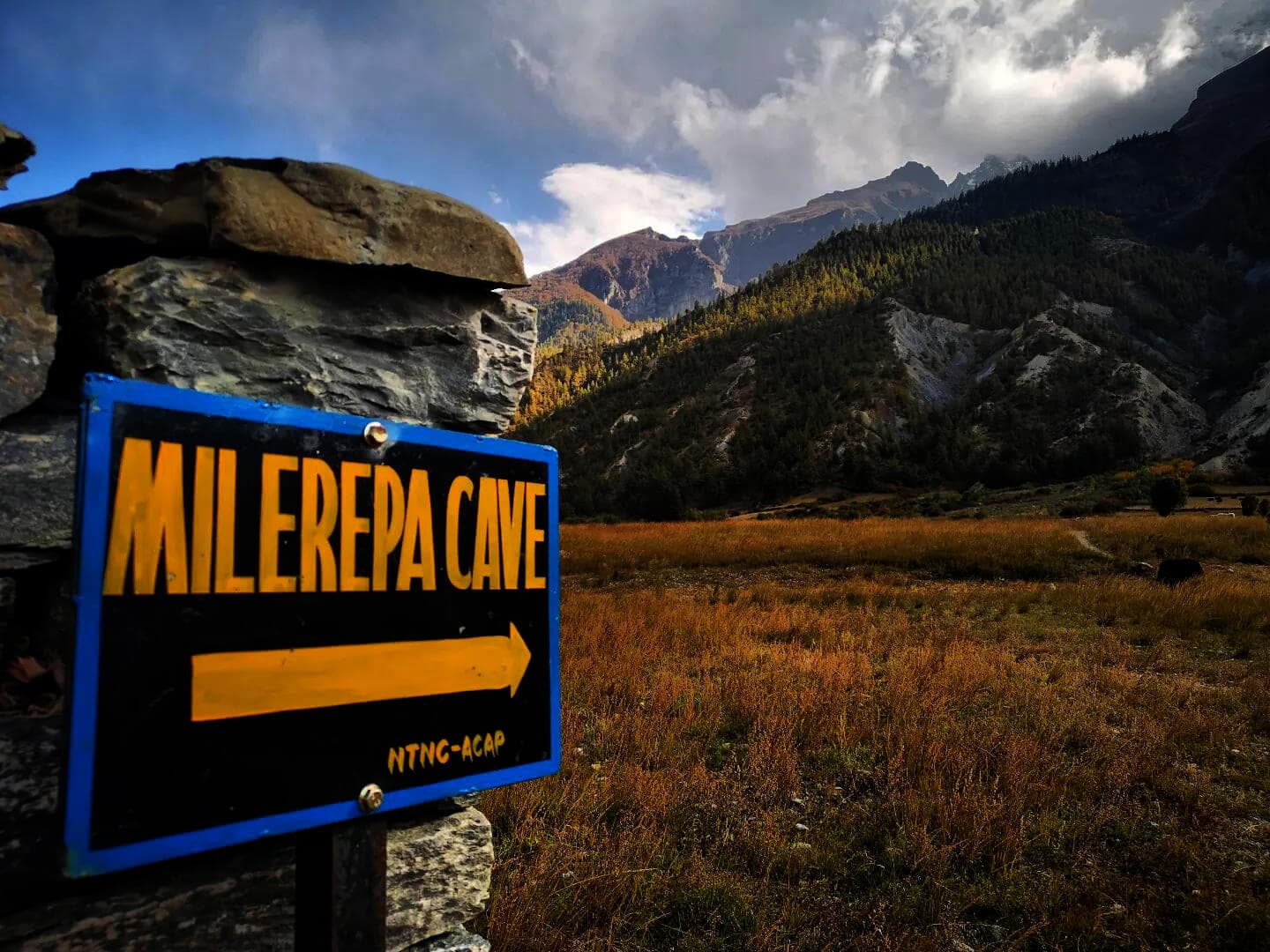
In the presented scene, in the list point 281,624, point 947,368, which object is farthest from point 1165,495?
point 947,368

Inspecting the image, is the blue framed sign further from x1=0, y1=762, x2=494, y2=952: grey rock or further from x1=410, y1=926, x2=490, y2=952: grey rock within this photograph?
x1=410, y1=926, x2=490, y2=952: grey rock

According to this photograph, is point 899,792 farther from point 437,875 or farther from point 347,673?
point 347,673

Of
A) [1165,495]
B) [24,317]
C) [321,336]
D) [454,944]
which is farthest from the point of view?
[1165,495]

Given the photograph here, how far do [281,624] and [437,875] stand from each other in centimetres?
119

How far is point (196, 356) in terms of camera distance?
193 cm

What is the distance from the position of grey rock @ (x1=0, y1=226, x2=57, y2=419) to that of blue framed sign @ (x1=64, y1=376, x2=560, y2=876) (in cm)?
84

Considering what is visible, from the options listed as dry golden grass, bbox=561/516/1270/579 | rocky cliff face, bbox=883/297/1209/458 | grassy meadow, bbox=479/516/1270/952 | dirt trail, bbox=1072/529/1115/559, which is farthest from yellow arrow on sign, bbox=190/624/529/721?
rocky cliff face, bbox=883/297/1209/458

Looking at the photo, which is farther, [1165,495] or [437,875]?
[1165,495]

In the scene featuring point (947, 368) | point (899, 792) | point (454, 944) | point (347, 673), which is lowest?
point (899, 792)

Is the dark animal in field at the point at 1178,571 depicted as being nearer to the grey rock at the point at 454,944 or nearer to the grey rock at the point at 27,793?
the grey rock at the point at 454,944

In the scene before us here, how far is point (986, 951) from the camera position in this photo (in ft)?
9.05

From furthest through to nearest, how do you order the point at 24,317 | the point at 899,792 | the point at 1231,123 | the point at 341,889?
the point at 1231,123, the point at 899,792, the point at 24,317, the point at 341,889

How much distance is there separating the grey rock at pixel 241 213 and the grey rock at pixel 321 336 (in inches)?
4.5

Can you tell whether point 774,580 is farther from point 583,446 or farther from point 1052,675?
point 583,446
